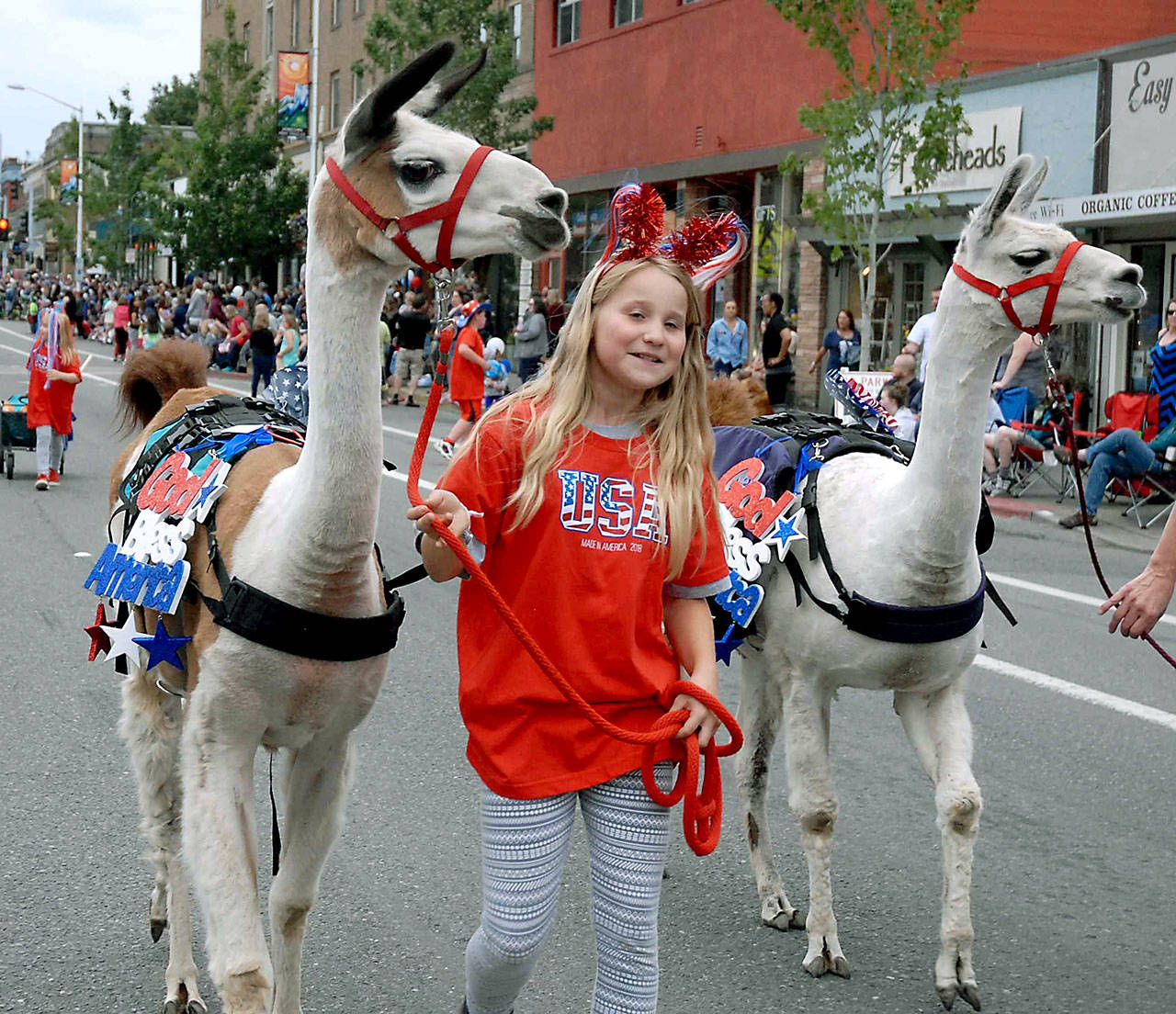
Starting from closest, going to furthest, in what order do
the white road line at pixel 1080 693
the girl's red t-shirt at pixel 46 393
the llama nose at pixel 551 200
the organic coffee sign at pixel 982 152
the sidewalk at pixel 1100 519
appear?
the llama nose at pixel 551 200 < the white road line at pixel 1080 693 < the sidewalk at pixel 1100 519 < the girl's red t-shirt at pixel 46 393 < the organic coffee sign at pixel 982 152

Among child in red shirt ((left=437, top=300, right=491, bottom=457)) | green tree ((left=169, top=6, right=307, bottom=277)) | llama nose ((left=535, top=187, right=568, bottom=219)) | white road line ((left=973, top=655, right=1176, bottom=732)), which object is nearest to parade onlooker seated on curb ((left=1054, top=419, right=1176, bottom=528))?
white road line ((left=973, top=655, right=1176, bottom=732))

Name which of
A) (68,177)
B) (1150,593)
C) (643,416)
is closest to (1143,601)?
(1150,593)

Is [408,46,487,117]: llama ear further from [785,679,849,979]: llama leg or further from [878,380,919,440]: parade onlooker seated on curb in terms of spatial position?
[878,380,919,440]: parade onlooker seated on curb

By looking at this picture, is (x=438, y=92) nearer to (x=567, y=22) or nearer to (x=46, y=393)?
(x=46, y=393)

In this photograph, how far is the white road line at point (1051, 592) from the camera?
9727mm

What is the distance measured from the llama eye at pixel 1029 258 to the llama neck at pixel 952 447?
0.18 m

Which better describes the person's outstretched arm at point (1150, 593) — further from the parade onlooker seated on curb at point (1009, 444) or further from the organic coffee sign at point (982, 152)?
the organic coffee sign at point (982, 152)

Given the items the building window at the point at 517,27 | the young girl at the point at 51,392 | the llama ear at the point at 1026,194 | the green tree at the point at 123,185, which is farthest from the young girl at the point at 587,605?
the green tree at the point at 123,185

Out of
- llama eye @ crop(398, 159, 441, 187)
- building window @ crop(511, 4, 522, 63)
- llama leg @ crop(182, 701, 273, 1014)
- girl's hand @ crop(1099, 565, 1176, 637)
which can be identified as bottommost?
llama leg @ crop(182, 701, 273, 1014)

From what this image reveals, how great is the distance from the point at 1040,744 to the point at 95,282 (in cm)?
5498

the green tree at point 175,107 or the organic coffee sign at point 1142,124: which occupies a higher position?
the green tree at point 175,107

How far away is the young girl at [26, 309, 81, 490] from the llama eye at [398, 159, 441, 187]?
11160 millimetres

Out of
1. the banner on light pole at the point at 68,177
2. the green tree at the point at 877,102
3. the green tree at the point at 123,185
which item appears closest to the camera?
the green tree at the point at 877,102

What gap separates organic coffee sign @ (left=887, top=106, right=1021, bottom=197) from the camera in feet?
63.7
